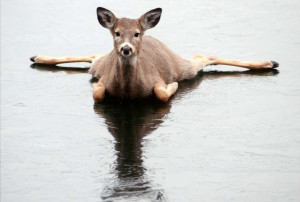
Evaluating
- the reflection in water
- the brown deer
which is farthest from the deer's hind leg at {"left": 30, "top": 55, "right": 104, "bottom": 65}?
the brown deer

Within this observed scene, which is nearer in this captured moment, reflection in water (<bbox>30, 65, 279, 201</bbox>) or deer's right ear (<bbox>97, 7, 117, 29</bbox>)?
reflection in water (<bbox>30, 65, 279, 201</bbox>)

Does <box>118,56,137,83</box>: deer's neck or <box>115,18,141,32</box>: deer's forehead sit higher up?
<box>115,18,141,32</box>: deer's forehead

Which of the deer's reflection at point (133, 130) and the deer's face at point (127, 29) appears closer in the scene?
the deer's reflection at point (133, 130)

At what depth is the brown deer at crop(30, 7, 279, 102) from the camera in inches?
468

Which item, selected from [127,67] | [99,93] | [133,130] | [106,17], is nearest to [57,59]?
[106,17]

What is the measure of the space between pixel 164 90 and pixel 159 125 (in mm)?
1200

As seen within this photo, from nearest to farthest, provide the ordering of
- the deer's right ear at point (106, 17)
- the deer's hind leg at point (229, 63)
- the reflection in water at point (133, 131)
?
Answer: the reflection in water at point (133, 131) < the deer's right ear at point (106, 17) < the deer's hind leg at point (229, 63)

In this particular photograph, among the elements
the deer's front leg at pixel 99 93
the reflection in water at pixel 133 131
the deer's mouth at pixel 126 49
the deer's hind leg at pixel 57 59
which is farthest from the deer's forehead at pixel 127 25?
the deer's hind leg at pixel 57 59

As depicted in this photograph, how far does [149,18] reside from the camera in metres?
12.4

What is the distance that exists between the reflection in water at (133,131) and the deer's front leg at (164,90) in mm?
76

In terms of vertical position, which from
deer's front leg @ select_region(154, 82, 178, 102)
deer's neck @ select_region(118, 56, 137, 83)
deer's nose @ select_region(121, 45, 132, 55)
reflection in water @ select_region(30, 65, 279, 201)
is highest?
deer's nose @ select_region(121, 45, 132, 55)

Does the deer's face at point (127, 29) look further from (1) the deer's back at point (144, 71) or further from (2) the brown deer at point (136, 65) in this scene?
(1) the deer's back at point (144, 71)

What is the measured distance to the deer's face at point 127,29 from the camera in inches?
460

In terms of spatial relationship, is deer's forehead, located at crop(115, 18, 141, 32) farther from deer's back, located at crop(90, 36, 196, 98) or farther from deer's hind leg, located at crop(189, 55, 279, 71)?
deer's hind leg, located at crop(189, 55, 279, 71)
